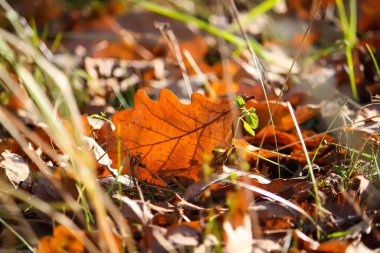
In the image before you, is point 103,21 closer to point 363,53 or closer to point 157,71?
point 157,71

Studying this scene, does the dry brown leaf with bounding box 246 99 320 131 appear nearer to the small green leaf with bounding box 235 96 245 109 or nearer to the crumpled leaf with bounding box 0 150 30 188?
the small green leaf with bounding box 235 96 245 109

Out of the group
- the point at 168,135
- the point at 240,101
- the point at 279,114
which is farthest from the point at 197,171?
the point at 279,114

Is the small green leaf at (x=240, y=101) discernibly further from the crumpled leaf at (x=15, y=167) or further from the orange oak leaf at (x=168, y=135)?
the crumpled leaf at (x=15, y=167)

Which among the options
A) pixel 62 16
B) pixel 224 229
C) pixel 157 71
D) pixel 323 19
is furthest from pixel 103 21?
pixel 224 229

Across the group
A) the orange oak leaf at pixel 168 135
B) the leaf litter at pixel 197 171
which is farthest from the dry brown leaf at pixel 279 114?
the orange oak leaf at pixel 168 135

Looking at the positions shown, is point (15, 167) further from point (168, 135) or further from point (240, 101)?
point (240, 101)
